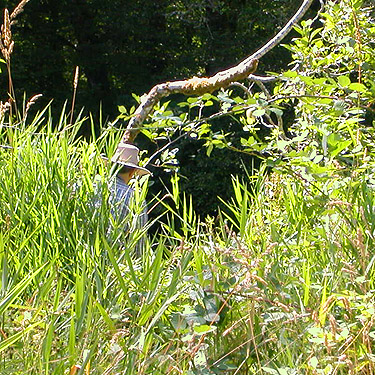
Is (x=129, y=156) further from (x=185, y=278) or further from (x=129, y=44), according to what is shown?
(x=129, y=44)

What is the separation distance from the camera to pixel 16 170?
10.2 ft

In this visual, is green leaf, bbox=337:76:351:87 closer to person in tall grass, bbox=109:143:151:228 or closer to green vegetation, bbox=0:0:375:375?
green vegetation, bbox=0:0:375:375

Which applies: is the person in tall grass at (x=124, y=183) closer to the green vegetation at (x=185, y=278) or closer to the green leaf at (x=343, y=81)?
the green vegetation at (x=185, y=278)

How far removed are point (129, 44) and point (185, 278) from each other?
44.2ft

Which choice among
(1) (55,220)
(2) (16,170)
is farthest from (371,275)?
(2) (16,170)

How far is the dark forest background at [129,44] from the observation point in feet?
46.5

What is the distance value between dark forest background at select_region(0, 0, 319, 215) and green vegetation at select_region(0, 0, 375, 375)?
10365mm

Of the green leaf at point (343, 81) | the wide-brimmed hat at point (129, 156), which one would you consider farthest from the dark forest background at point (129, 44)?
the green leaf at point (343, 81)

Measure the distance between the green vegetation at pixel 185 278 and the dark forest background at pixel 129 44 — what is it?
10.4 metres

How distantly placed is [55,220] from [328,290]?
1074mm

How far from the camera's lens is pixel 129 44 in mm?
15297

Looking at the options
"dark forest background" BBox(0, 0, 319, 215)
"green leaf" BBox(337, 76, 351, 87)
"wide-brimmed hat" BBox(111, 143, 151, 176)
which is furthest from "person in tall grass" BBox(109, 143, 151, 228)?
"dark forest background" BBox(0, 0, 319, 215)

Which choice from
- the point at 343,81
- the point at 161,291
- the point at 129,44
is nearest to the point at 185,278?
the point at 161,291

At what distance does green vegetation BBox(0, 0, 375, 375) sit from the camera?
1.93 meters
